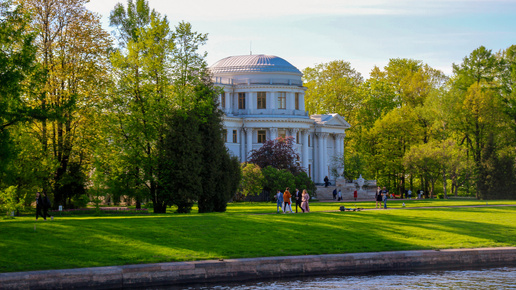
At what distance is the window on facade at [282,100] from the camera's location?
86.7m

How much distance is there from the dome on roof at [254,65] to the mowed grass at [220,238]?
53.6 metres

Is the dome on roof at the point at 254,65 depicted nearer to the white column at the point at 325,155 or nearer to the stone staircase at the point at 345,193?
the white column at the point at 325,155

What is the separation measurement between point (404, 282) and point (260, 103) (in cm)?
6570

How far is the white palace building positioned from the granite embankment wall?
58.2m

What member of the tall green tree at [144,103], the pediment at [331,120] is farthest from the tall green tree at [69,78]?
the pediment at [331,120]

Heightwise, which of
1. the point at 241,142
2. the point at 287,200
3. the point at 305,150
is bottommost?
the point at 287,200

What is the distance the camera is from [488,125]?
267 feet

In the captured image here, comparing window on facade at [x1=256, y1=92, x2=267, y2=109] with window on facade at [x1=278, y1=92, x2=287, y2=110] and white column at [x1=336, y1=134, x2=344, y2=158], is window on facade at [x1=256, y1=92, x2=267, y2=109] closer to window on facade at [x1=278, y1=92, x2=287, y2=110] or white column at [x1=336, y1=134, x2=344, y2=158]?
window on facade at [x1=278, y1=92, x2=287, y2=110]

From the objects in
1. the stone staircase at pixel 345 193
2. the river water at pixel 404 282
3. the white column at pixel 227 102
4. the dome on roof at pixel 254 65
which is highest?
the dome on roof at pixel 254 65

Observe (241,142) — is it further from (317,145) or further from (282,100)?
(317,145)

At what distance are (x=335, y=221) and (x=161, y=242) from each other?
10.6 metres

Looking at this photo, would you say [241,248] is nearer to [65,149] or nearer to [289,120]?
[65,149]

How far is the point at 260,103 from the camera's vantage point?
8644 centimetres

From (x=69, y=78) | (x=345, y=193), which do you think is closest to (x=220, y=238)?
(x=69, y=78)
